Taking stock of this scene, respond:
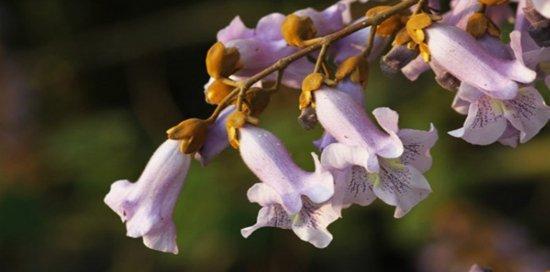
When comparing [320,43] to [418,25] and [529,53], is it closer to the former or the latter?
[418,25]

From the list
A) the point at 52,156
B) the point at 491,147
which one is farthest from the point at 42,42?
the point at 491,147

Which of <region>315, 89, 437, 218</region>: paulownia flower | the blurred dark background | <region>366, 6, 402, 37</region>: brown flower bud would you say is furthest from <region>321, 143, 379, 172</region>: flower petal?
the blurred dark background

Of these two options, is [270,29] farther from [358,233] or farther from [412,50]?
[358,233]

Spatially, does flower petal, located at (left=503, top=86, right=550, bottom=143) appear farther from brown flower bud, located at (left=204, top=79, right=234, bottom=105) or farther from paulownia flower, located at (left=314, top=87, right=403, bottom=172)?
brown flower bud, located at (left=204, top=79, right=234, bottom=105)

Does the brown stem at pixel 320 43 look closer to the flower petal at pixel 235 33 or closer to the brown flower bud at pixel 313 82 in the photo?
the brown flower bud at pixel 313 82

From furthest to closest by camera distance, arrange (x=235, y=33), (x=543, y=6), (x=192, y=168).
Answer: (x=192, y=168) → (x=235, y=33) → (x=543, y=6)

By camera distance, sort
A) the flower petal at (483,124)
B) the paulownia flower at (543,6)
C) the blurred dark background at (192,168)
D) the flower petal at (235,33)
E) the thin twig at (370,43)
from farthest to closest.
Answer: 1. the blurred dark background at (192,168)
2. the flower petal at (235,33)
3. the thin twig at (370,43)
4. the flower petal at (483,124)
5. the paulownia flower at (543,6)

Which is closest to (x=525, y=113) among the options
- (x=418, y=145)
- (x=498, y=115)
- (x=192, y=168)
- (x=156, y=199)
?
(x=498, y=115)

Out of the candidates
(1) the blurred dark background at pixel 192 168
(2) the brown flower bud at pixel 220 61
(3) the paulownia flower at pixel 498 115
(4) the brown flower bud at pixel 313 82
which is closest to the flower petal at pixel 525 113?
(3) the paulownia flower at pixel 498 115
